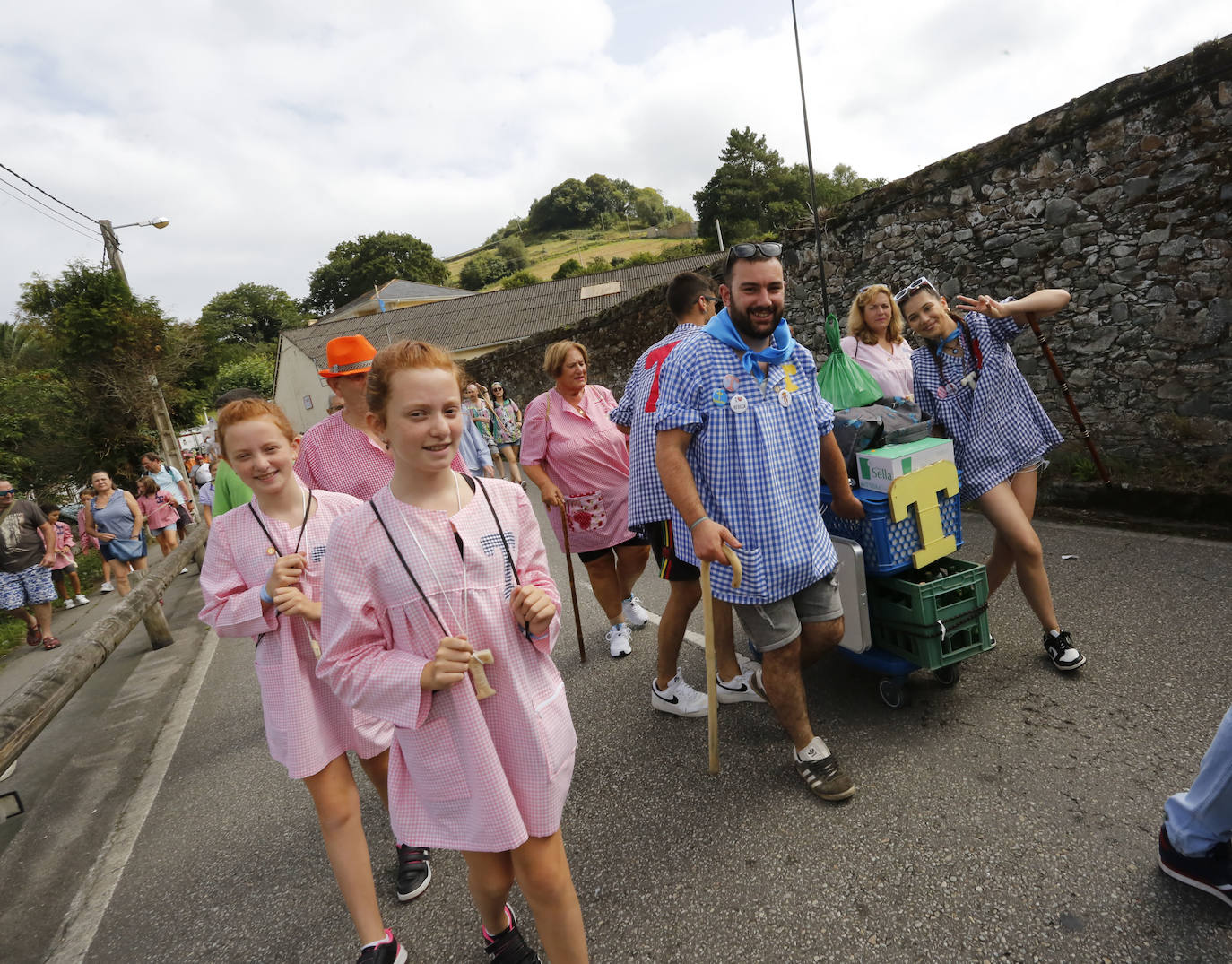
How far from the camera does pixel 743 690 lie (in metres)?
3.43

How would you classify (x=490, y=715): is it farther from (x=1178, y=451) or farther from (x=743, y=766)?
(x=1178, y=451)

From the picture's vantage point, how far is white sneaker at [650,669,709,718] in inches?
133

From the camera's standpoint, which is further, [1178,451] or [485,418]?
[485,418]

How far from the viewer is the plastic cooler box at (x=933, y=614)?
2805 mm

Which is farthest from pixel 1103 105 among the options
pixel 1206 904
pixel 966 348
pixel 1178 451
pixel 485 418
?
pixel 485 418

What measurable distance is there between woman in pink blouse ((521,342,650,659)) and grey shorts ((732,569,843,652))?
1.71 m

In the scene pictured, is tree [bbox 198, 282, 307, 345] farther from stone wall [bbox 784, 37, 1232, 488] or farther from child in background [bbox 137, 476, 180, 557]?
stone wall [bbox 784, 37, 1232, 488]

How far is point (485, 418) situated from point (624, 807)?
9554mm

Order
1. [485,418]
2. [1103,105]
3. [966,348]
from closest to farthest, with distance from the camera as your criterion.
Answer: [966,348], [1103,105], [485,418]

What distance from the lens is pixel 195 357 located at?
1931 cm

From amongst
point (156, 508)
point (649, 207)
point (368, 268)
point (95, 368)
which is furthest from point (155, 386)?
point (649, 207)

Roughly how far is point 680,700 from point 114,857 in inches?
110

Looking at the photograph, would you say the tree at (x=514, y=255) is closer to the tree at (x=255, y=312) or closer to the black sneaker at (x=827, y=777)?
the tree at (x=255, y=312)

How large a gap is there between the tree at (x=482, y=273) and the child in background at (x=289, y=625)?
84.7m
